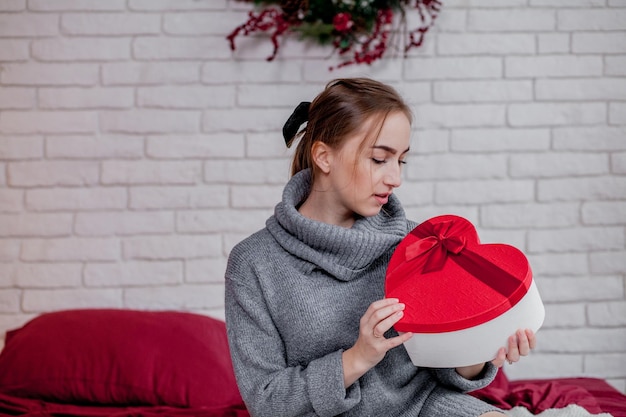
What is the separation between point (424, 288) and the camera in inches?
48.4

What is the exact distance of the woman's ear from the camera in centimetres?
141

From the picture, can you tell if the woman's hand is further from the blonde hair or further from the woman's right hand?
the blonde hair

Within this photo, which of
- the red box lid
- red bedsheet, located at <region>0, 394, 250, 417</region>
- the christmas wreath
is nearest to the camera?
the red box lid

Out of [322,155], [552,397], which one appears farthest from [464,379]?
[552,397]

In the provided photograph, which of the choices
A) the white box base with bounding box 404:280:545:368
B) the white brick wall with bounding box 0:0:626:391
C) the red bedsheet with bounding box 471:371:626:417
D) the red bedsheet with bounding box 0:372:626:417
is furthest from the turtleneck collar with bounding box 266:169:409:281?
the white brick wall with bounding box 0:0:626:391

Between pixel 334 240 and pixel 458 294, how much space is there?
277mm

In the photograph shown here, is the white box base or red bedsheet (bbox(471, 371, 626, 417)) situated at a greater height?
the white box base

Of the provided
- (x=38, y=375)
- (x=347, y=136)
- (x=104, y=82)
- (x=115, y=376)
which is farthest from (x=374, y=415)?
(x=104, y=82)

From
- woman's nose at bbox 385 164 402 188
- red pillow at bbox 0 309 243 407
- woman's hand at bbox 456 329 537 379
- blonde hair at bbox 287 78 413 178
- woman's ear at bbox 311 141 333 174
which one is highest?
blonde hair at bbox 287 78 413 178

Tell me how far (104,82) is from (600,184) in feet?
5.42

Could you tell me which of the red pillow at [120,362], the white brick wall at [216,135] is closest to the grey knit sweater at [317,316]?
the red pillow at [120,362]

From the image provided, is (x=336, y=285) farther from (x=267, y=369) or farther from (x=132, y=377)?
(x=132, y=377)

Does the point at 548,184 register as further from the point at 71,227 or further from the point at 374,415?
the point at 71,227

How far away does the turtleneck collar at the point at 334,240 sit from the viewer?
1.37 meters
